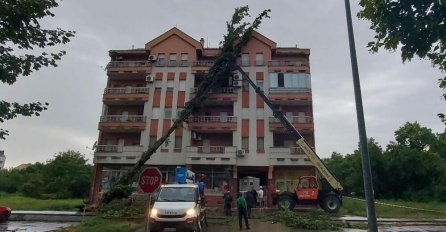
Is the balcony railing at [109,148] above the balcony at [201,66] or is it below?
below

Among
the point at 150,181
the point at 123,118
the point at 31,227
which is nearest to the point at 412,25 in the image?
the point at 150,181

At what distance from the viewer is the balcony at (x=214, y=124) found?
36812mm

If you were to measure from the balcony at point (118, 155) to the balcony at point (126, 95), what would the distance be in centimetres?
532

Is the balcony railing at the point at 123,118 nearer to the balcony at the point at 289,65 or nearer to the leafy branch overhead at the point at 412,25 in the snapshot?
the balcony at the point at 289,65

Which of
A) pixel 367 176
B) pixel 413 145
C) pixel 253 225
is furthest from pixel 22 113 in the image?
pixel 413 145

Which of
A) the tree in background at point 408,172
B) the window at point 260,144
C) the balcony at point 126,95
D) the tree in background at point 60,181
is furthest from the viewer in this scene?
the tree in background at point 60,181

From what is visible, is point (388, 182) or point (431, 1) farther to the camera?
point (388, 182)

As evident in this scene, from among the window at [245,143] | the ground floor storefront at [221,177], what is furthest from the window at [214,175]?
the window at [245,143]

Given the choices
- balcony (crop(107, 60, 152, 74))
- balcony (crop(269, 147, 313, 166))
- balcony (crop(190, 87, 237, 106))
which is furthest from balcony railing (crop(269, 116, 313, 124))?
balcony (crop(107, 60, 152, 74))

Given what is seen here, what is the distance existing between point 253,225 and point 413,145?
45.9 m

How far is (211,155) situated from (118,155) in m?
9.66

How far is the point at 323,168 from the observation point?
80.9ft

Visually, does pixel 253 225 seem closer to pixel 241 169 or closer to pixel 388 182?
pixel 241 169

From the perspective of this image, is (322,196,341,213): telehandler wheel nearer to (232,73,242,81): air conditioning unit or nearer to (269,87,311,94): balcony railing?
(269,87,311,94): balcony railing
